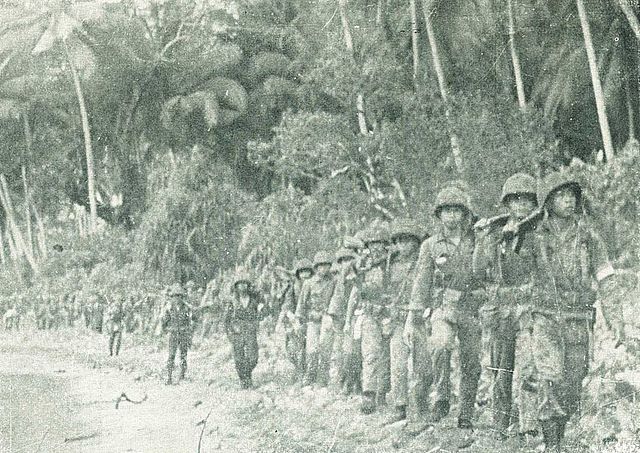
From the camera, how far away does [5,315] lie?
8320mm

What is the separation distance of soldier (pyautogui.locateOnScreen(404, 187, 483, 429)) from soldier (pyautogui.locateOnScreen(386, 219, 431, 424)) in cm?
27

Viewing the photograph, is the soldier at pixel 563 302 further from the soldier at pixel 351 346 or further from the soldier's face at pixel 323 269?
the soldier's face at pixel 323 269

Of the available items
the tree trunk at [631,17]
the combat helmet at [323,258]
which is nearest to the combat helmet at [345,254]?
the combat helmet at [323,258]

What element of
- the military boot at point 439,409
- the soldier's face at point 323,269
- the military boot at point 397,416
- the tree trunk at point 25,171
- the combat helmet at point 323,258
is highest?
the tree trunk at point 25,171

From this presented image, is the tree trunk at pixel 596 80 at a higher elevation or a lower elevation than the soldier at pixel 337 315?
higher

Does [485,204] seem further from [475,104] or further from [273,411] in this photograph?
[273,411]

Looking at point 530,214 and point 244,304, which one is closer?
point 530,214

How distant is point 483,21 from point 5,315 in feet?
20.7

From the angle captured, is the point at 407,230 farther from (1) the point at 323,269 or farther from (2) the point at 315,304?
(2) the point at 315,304

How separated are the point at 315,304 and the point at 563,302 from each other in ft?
10.9

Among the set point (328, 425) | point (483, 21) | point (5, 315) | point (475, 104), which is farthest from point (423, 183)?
point (5, 315)

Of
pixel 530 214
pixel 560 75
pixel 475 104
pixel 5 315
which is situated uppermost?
pixel 560 75

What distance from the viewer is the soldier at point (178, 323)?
7.46 meters

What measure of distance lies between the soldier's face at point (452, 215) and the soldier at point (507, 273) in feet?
0.46
